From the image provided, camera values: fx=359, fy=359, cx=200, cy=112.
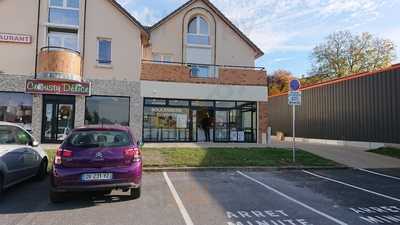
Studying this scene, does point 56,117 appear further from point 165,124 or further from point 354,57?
point 354,57

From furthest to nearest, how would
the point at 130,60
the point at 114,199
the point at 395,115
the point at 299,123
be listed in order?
1. the point at 299,123
2. the point at 130,60
3. the point at 395,115
4. the point at 114,199

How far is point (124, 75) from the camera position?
63.2ft

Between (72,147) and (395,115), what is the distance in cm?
1638

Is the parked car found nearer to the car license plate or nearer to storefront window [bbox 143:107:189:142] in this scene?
the car license plate

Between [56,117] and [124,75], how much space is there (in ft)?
13.4

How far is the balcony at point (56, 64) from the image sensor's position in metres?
17.3

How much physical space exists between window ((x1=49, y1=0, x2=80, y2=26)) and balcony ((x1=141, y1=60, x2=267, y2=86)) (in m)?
4.29

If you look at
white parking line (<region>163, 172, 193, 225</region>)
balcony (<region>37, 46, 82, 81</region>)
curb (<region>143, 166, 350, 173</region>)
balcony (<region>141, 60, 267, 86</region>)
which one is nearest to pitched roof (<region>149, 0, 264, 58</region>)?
balcony (<region>141, 60, 267, 86</region>)

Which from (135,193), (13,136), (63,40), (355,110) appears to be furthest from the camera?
(355,110)

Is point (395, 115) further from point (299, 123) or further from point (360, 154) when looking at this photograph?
point (299, 123)

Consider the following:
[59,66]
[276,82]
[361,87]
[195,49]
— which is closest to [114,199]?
[59,66]

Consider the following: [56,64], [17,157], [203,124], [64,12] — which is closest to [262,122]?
[203,124]

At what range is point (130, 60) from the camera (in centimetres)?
1939

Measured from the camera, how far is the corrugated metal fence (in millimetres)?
18281
